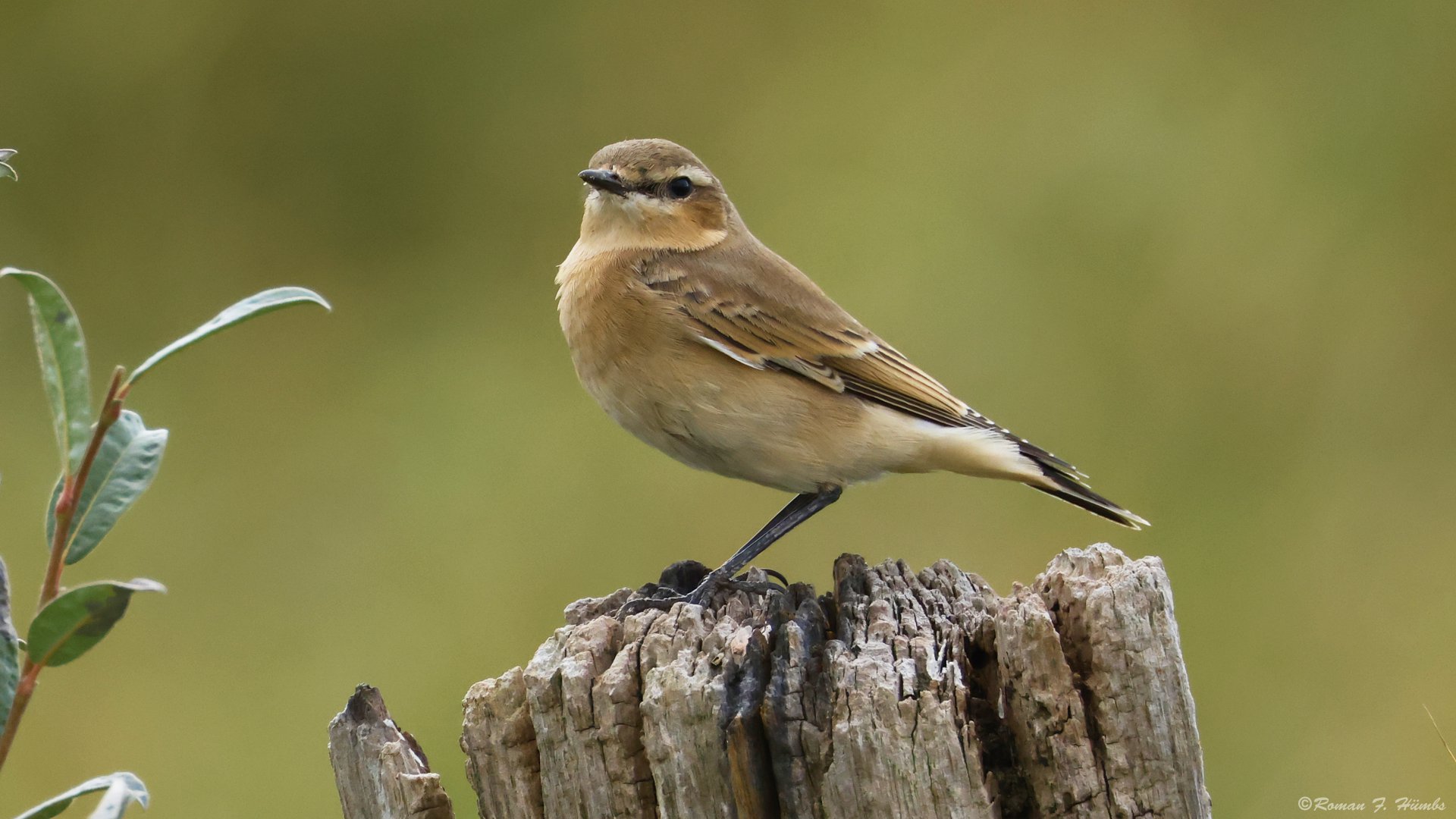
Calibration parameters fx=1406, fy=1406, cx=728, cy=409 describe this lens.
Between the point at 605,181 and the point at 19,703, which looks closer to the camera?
the point at 19,703

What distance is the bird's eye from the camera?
16.5 feet

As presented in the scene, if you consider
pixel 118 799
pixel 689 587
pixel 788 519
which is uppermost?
pixel 788 519

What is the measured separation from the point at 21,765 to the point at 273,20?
13.5ft

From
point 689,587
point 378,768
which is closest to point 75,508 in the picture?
point 378,768

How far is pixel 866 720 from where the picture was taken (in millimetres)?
2398

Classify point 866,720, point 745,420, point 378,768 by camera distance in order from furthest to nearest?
point 745,420 < point 378,768 < point 866,720

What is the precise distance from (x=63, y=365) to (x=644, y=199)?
329cm

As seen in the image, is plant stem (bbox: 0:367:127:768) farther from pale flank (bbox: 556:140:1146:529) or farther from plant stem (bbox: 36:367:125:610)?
pale flank (bbox: 556:140:1146:529)

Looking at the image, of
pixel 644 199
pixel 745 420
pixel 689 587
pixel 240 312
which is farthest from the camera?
pixel 644 199

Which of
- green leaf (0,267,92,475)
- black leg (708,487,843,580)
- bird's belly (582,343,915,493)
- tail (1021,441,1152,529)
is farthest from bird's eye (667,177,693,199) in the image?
green leaf (0,267,92,475)

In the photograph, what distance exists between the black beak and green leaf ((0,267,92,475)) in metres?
3.08

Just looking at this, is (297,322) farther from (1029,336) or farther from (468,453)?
(1029,336)

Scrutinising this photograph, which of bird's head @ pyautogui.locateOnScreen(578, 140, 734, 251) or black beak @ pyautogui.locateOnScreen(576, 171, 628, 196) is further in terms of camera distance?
bird's head @ pyautogui.locateOnScreen(578, 140, 734, 251)

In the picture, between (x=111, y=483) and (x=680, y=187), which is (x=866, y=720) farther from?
(x=680, y=187)
